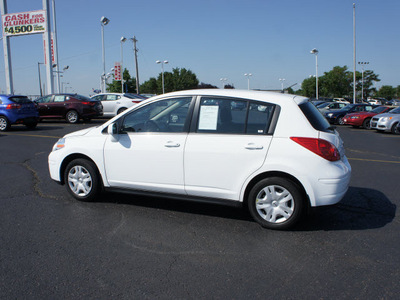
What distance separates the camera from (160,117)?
15.4ft

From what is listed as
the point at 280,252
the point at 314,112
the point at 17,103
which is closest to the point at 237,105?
the point at 314,112

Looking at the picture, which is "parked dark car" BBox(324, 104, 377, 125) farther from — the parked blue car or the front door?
the front door

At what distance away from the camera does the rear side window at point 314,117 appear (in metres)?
4.18

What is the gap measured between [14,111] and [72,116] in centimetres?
387

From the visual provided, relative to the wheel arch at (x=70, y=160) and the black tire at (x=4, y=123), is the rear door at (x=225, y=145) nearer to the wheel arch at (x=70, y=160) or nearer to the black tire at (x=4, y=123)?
the wheel arch at (x=70, y=160)

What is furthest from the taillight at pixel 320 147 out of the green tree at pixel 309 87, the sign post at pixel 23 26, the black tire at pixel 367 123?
the green tree at pixel 309 87

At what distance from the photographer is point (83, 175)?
5129mm

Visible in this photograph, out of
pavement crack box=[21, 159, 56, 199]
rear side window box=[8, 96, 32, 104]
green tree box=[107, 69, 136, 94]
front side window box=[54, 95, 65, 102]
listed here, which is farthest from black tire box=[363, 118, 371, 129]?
green tree box=[107, 69, 136, 94]

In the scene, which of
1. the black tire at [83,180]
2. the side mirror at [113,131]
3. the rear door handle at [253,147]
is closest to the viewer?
the rear door handle at [253,147]

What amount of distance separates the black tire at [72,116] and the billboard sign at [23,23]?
54.2ft

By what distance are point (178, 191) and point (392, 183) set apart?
14.2 ft

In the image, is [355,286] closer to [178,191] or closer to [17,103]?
[178,191]

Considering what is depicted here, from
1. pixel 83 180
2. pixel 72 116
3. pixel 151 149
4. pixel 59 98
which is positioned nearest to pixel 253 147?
pixel 151 149

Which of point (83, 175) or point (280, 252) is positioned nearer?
point (280, 252)
